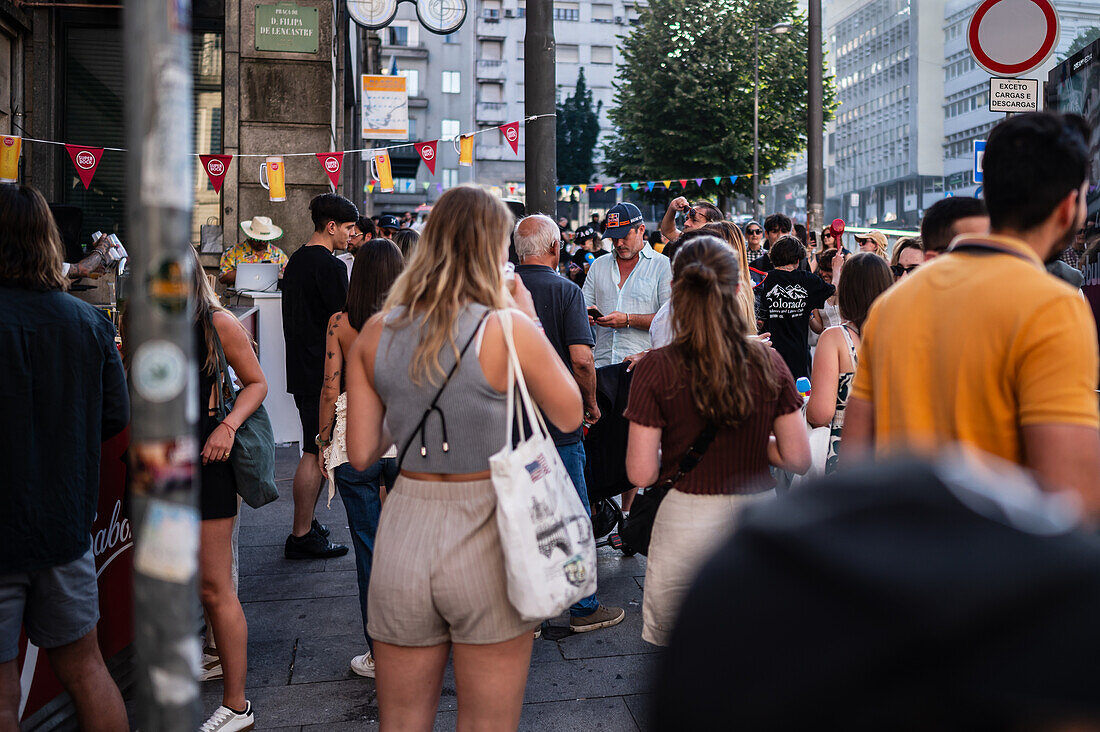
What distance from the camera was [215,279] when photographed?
11.7 m

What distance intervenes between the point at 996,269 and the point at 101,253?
10.2 meters

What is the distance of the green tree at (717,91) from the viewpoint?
37656 millimetres

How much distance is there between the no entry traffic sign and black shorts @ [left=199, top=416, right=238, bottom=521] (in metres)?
4.98

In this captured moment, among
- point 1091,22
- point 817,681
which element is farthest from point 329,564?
point 1091,22

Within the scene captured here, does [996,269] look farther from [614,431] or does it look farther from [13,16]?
[13,16]

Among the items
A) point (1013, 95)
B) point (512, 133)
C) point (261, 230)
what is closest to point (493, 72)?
point (512, 133)

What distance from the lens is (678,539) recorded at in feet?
10.8

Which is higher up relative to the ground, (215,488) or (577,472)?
(215,488)

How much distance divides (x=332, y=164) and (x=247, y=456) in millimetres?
8677

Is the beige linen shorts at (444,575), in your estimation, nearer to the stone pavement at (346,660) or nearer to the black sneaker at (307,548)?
the stone pavement at (346,660)

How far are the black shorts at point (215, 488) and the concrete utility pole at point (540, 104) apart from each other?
446 centimetres

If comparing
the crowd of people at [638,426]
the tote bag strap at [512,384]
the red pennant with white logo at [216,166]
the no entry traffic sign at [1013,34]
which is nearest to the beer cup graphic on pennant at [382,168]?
the red pennant with white logo at [216,166]

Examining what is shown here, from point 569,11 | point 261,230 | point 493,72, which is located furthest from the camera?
point 569,11

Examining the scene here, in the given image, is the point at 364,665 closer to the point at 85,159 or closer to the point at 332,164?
the point at 332,164
